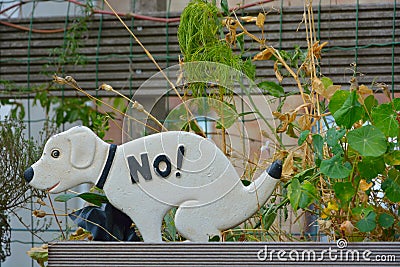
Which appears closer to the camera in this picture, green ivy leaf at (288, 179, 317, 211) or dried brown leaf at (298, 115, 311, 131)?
green ivy leaf at (288, 179, 317, 211)

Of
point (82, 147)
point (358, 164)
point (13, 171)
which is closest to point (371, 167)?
point (358, 164)

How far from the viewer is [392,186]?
1.37m

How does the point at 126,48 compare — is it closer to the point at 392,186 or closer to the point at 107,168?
the point at 107,168

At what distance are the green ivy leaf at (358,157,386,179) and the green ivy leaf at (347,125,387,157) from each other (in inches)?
1.8

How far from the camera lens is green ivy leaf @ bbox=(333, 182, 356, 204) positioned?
1.33 meters

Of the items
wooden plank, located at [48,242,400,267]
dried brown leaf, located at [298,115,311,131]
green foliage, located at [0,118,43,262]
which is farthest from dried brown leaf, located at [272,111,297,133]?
green foliage, located at [0,118,43,262]

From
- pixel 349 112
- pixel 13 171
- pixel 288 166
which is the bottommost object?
pixel 13 171

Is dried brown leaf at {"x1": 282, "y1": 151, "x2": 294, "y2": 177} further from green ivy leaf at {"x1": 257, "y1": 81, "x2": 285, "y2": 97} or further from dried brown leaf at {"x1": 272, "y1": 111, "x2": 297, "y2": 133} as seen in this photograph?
green ivy leaf at {"x1": 257, "y1": 81, "x2": 285, "y2": 97}

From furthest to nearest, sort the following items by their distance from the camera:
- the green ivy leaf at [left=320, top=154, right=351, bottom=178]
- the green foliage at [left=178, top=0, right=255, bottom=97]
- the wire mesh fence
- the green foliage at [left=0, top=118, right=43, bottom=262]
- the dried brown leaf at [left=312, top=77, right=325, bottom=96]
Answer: the wire mesh fence < the green foliage at [left=0, top=118, right=43, bottom=262] < the green foliage at [left=178, top=0, right=255, bottom=97] < the dried brown leaf at [left=312, top=77, right=325, bottom=96] < the green ivy leaf at [left=320, top=154, right=351, bottom=178]

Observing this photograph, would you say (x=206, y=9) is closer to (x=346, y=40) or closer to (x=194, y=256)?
(x=194, y=256)

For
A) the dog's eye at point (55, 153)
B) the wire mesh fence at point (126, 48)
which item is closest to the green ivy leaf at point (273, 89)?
the dog's eye at point (55, 153)

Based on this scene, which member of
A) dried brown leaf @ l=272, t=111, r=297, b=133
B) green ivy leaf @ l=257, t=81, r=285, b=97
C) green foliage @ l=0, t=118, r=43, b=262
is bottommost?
green foliage @ l=0, t=118, r=43, b=262

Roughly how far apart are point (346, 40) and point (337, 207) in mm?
1267

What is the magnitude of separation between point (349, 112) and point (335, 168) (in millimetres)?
91
